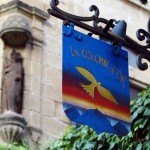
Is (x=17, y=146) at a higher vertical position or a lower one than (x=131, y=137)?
higher

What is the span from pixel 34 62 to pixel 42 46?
465 millimetres

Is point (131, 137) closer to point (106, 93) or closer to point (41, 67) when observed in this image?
point (106, 93)

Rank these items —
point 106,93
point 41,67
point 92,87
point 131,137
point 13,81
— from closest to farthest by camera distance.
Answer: point 92,87 → point 106,93 → point 131,137 → point 13,81 → point 41,67

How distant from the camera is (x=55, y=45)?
43.5ft

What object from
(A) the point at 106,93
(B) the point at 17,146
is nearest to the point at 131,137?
(A) the point at 106,93

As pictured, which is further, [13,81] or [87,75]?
[13,81]

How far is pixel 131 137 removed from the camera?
8.22m

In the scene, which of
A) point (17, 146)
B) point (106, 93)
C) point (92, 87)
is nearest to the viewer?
point (92, 87)

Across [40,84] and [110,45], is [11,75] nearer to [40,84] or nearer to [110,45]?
[40,84]

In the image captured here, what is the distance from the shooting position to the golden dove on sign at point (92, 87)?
589 centimetres

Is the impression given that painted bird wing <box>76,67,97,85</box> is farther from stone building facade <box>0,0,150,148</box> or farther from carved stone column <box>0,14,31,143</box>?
stone building facade <box>0,0,150,148</box>

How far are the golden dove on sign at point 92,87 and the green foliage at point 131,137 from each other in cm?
188

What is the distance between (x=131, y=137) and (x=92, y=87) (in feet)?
7.93

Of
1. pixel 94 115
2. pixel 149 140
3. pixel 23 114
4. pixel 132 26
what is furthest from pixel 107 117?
pixel 132 26
